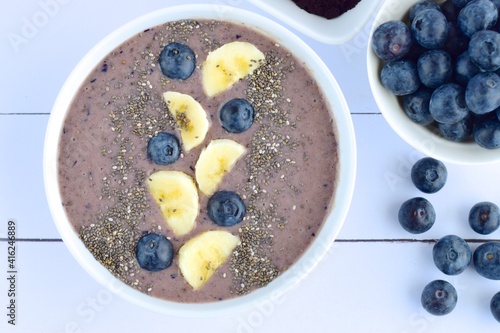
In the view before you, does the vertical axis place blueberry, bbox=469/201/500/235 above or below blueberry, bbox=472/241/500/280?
above

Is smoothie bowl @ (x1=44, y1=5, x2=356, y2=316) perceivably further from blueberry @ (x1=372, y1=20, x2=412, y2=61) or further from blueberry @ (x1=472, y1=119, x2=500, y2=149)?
blueberry @ (x1=472, y1=119, x2=500, y2=149)

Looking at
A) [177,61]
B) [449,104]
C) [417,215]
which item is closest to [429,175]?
[417,215]

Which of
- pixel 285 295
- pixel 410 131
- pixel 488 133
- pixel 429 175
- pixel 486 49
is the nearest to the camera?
pixel 486 49

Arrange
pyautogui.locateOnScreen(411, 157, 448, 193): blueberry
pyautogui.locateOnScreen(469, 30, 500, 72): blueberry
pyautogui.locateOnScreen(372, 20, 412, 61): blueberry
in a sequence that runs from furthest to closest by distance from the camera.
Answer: pyautogui.locateOnScreen(411, 157, 448, 193): blueberry, pyautogui.locateOnScreen(372, 20, 412, 61): blueberry, pyautogui.locateOnScreen(469, 30, 500, 72): blueberry

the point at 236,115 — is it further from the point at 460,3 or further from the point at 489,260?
the point at 489,260

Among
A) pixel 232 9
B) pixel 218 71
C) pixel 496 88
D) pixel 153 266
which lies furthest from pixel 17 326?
pixel 496 88

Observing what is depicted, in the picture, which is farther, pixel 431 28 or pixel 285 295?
pixel 285 295

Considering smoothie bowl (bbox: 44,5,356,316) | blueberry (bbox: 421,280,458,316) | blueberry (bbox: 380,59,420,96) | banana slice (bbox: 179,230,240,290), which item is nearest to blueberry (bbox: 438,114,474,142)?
blueberry (bbox: 380,59,420,96)

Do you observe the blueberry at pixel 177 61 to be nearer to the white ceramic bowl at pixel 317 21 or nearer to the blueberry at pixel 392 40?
the white ceramic bowl at pixel 317 21
